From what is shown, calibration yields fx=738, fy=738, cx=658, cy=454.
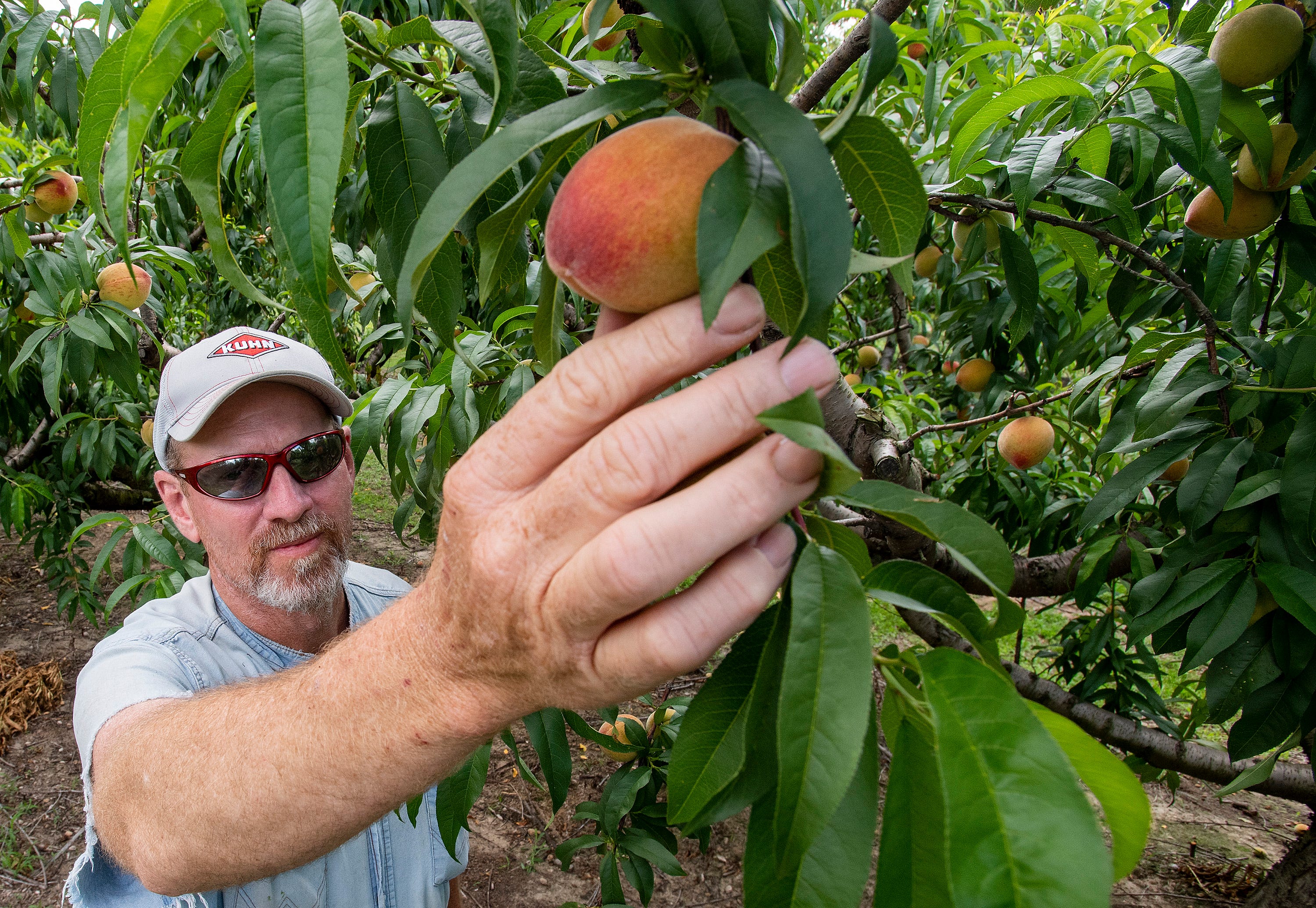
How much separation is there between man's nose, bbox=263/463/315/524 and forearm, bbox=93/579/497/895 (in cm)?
61

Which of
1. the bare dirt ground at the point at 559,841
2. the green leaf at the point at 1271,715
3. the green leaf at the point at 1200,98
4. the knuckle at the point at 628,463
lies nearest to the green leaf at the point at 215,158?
the knuckle at the point at 628,463

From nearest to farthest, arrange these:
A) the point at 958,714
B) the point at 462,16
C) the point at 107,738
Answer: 1. the point at 958,714
2. the point at 107,738
3. the point at 462,16

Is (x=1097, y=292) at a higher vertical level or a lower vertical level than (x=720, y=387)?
lower

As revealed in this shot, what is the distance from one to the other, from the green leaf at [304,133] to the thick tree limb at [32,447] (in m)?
3.44

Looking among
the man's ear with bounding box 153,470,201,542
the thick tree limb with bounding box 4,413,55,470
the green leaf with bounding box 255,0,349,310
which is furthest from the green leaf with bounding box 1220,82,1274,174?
the thick tree limb with bounding box 4,413,55,470

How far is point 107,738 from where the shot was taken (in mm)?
1025

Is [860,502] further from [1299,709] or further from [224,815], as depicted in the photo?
[1299,709]

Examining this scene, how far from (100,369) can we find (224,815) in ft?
6.59

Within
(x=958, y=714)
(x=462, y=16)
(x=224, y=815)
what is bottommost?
(x=224, y=815)

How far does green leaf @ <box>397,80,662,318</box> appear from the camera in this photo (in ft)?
1.38

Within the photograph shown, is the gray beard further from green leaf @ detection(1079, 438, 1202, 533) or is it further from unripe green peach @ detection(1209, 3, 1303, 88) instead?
unripe green peach @ detection(1209, 3, 1303, 88)

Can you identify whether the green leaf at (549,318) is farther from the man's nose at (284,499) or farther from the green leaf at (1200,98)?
the man's nose at (284,499)

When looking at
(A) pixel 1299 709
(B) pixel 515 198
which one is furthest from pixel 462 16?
(A) pixel 1299 709

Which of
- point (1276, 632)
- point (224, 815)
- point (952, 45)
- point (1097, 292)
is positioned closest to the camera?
point (224, 815)
